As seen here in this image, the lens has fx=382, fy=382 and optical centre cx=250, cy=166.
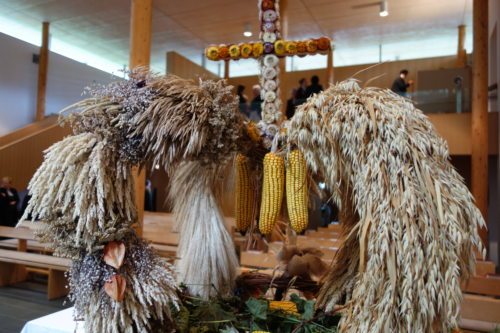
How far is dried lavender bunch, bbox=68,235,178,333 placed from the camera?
1.01m

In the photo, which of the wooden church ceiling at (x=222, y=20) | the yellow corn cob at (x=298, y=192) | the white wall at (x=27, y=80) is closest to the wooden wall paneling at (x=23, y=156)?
the white wall at (x=27, y=80)

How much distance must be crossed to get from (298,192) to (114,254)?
533 mm

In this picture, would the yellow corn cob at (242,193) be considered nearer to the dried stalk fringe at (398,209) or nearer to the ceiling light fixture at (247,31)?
the dried stalk fringe at (398,209)

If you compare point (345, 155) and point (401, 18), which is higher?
point (401, 18)

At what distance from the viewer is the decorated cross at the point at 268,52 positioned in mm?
1308

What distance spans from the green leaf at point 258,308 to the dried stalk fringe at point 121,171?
255mm

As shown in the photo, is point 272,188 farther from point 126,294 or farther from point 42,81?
point 42,81

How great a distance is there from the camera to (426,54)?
10969 mm

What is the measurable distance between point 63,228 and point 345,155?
0.78 m

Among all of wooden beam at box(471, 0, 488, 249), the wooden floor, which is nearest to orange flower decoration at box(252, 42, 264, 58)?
the wooden floor

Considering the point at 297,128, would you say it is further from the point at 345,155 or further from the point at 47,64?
the point at 47,64

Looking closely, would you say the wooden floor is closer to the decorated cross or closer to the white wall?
the decorated cross

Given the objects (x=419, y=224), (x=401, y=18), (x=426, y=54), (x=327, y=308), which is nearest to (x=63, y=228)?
(x=327, y=308)

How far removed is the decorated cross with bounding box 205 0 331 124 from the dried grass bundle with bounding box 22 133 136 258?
0.55 metres
